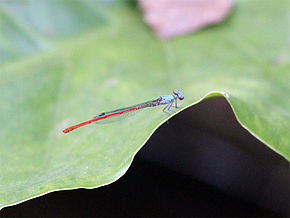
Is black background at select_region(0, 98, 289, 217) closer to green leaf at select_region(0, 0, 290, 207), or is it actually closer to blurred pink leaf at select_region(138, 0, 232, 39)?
green leaf at select_region(0, 0, 290, 207)

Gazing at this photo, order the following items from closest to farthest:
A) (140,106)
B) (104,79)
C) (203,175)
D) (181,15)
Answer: (140,106) → (104,79) → (203,175) → (181,15)

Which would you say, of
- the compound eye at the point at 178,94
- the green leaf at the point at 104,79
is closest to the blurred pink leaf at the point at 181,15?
the green leaf at the point at 104,79

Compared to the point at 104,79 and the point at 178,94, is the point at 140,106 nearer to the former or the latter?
the point at 178,94

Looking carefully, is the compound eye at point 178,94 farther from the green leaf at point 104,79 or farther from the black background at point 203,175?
the black background at point 203,175

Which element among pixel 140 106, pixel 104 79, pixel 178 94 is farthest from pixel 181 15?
pixel 140 106

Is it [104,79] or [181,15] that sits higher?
[181,15]
